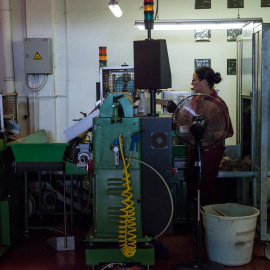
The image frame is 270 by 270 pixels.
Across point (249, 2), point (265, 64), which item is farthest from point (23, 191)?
point (249, 2)

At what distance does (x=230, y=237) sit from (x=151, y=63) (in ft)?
5.52

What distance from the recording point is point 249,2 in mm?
7039

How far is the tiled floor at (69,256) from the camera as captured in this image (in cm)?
425

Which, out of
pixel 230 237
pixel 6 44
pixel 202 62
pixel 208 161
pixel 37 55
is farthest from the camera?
pixel 202 62

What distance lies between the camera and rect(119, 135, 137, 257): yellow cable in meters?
3.66

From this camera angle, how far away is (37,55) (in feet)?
22.5

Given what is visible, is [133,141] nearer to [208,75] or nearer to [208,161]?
[208,161]

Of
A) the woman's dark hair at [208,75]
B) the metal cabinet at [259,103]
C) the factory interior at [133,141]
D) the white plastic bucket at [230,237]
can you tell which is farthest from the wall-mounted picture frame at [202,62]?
the white plastic bucket at [230,237]

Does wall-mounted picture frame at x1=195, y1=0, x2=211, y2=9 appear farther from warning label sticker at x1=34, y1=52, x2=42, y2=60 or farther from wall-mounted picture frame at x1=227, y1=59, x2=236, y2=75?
warning label sticker at x1=34, y1=52, x2=42, y2=60

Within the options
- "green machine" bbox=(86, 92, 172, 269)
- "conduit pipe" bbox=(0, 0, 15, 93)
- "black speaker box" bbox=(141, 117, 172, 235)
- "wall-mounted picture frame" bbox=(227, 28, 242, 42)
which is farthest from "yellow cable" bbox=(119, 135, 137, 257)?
"wall-mounted picture frame" bbox=(227, 28, 242, 42)

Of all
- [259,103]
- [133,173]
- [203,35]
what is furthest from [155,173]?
[203,35]

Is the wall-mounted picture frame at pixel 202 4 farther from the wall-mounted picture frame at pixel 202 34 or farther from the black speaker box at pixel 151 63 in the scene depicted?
the black speaker box at pixel 151 63

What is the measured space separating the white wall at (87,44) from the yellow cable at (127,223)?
3653mm

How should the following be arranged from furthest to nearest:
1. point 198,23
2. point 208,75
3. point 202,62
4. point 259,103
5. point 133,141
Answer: point 202,62 → point 198,23 → point 208,75 → point 259,103 → point 133,141
